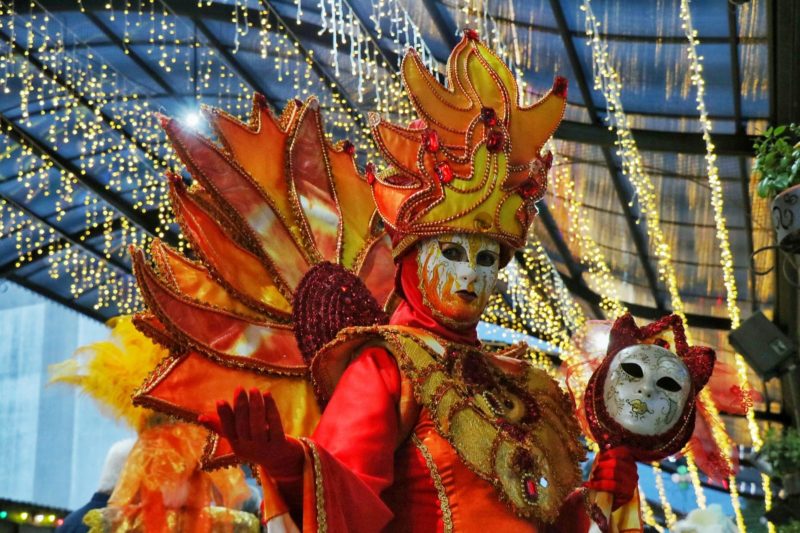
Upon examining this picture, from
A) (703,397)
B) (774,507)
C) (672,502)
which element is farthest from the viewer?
(672,502)

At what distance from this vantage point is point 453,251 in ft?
10.8

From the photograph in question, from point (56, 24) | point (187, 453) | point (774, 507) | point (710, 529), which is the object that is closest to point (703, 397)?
point (187, 453)

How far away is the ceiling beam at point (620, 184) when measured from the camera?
1048 cm

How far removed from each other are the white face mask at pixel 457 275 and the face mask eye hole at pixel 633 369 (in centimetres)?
41

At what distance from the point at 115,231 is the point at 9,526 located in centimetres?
568

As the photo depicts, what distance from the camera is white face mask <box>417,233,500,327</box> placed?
324 centimetres

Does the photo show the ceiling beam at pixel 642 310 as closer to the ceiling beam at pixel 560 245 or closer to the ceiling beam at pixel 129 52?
the ceiling beam at pixel 560 245

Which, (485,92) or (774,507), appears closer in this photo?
(485,92)

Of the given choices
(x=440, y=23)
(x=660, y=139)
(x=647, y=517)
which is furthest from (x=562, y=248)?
(x=440, y=23)

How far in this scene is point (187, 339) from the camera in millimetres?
3387

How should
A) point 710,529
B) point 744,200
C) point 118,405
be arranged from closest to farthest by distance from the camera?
1. point 118,405
2. point 710,529
3. point 744,200

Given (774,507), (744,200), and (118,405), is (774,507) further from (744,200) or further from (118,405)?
(118,405)

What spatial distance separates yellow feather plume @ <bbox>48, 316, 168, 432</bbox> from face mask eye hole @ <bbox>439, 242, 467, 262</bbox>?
274 cm

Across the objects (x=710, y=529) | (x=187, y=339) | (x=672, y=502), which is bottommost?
(x=672, y=502)
